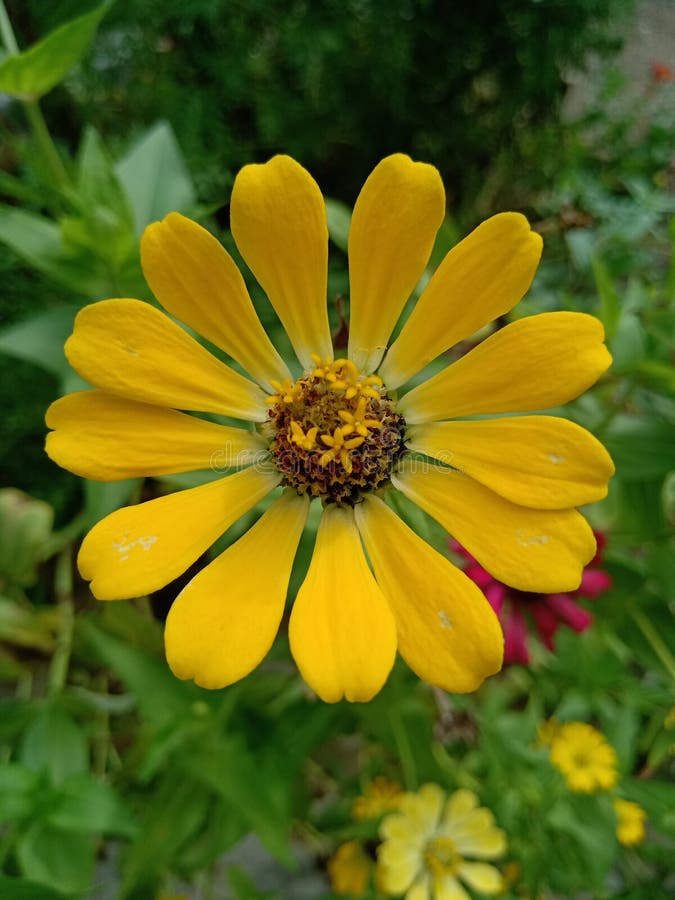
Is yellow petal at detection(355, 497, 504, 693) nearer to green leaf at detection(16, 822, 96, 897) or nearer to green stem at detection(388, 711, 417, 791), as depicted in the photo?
green stem at detection(388, 711, 417, 791)

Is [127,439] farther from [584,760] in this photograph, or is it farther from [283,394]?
[584,760]

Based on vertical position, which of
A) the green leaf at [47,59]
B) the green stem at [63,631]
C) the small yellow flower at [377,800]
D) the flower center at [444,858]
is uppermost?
the green leaf at [47,59]

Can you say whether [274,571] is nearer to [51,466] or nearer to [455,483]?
[455,483]

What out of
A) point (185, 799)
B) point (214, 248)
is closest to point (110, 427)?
point (214, 248)

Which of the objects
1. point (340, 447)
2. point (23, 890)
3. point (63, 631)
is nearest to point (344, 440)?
point (340, 447)

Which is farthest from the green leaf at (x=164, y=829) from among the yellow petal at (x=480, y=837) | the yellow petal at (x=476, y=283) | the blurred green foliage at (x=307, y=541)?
the yellow petal at (x=476, y=283)

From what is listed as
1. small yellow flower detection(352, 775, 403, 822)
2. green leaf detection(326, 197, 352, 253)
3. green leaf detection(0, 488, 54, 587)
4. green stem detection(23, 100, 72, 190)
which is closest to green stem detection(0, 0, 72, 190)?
green stem detection(23, 100, 72, 190)

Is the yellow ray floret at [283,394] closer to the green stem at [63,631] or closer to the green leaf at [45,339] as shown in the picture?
the green leaf at [45,339]
